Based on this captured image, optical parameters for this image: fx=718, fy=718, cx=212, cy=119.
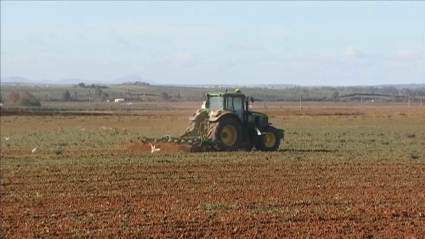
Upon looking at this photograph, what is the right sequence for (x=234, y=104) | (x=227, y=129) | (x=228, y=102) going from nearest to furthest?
(x=227, y=129)
(x=228, y=102)
(x=234, y=104)

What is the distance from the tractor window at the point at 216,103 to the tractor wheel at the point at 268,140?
1.60 meters

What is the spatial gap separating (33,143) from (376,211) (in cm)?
1969

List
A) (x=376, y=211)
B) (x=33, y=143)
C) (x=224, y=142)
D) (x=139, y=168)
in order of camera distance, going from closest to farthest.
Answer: (x=376, y=211) → (x=139, y=168) → (x=224, y=142) → (x=33, y=143)

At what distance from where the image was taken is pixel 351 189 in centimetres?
1391

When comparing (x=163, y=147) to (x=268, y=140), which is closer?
(x=163, y=147)

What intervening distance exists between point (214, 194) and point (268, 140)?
968cm

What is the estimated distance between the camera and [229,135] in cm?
2205

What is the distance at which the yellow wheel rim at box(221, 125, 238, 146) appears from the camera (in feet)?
71.9

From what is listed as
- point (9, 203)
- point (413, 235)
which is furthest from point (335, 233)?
point (9, 203)

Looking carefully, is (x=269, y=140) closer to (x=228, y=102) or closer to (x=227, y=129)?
(x=227, y=129)

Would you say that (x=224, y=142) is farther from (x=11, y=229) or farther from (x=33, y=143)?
(x=11, y=229)

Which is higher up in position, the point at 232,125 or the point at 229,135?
the point at 232,125

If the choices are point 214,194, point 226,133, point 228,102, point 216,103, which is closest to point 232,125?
point 226,133

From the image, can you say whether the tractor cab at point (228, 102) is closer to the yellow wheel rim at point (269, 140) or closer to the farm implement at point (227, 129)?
the farm implement at point (227, 129)
